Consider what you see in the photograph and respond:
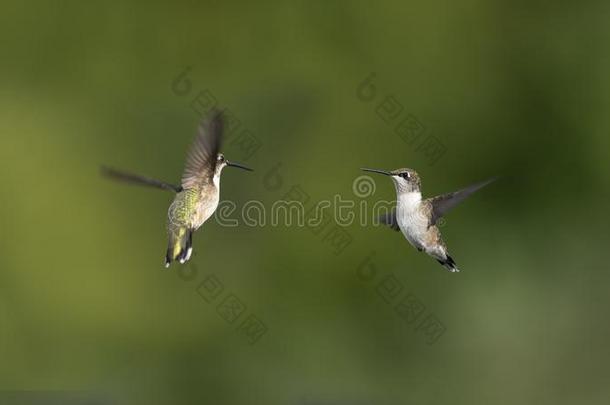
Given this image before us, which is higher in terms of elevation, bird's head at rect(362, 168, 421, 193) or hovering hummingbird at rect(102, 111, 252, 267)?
hovering hummingbird at rect(102, 111, 252, 267)

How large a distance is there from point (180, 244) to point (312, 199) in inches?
186

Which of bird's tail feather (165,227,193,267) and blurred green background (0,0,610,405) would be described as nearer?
bird's tail feather (165,227,193,267)

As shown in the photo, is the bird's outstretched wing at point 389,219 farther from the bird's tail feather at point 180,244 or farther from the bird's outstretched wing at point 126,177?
the bird's outstretched wing at point 126,177

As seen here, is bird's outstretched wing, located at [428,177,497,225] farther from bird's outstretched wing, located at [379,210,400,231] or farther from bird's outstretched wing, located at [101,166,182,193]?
bird's outstretched wing, located at [101,166,182,193]

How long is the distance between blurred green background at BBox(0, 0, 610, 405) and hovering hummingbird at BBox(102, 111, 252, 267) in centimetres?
358

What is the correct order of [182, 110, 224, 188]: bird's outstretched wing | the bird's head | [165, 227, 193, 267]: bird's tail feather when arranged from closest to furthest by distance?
[182, 110, 224, 188]: bird's outstretched wing < [165, 227, 193, 267]: bird's tail feather < the bird's head

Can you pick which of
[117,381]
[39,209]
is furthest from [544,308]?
[39,209]

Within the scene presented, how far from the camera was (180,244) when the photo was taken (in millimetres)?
2416

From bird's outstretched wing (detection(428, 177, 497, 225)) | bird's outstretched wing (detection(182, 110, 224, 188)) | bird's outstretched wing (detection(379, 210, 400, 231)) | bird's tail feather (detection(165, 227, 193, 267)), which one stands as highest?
bird's outstretched wing (detection(182, 110, 224, 188))

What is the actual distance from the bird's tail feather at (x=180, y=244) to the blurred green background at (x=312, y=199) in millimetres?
3570

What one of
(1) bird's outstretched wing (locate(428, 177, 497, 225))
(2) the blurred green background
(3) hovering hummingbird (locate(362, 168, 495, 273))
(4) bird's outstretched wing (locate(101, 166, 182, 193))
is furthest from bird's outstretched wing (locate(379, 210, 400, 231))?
(2) the blurred green background

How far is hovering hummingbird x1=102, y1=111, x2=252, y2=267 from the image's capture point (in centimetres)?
222

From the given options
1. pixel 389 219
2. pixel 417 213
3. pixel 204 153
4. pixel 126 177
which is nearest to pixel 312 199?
pixel 389 219

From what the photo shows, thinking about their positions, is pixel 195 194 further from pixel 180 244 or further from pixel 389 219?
pixel 389 219
